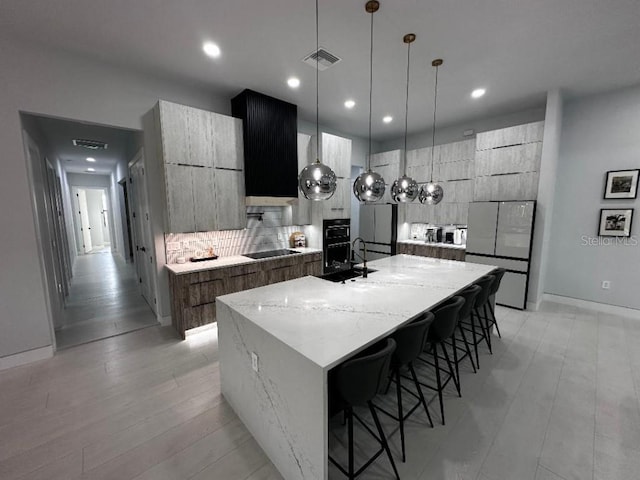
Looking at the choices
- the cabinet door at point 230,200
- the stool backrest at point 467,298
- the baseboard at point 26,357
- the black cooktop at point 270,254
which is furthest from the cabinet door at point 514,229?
the baseboard at point 26,357

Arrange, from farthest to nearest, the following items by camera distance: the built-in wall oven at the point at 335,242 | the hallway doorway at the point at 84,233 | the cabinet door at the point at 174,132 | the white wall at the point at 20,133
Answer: the built-in wall oven at the point at 335,242 → the hallway doorway at the point at 84,233 → the cabinet door at the point at 174,132 → the white wall at the point at 20,133

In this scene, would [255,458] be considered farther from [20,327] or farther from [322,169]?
[20,327]

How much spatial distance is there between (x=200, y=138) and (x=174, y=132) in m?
0.30

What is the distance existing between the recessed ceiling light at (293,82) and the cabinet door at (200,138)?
115 cm

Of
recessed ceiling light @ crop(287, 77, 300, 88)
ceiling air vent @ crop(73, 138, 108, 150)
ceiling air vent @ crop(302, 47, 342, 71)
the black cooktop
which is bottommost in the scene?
the black cooktop

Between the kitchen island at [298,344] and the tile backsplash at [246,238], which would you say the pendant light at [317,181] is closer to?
the kitchen island at [298,344]

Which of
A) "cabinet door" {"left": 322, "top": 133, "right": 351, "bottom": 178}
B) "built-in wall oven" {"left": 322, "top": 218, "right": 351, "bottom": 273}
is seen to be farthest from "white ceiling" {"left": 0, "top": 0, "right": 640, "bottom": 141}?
"built-in wall oven" {"left": 322, "top": 218, "right": 351, "bottom": 273}

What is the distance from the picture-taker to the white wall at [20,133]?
2.61 m

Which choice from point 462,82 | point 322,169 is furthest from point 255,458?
point 462,82

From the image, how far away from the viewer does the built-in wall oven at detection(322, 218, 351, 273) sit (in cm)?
490

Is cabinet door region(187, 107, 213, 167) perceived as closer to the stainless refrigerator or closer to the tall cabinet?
the tall cabinet

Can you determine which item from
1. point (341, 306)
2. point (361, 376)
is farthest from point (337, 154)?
point (361, 376)

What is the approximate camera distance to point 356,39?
2.59 metres

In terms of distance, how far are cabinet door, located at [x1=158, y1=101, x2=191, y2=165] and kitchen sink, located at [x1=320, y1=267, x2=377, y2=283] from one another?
7.63ft
